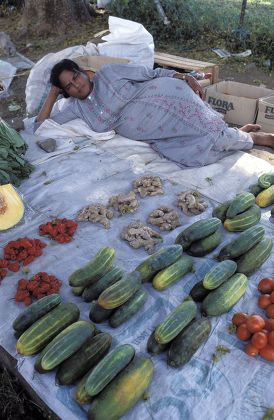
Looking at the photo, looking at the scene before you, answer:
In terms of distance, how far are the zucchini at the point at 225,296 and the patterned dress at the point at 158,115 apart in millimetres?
2191

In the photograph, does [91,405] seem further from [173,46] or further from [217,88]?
[173,46]

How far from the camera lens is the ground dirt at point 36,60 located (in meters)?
2.72

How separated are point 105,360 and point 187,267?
41.5 inches

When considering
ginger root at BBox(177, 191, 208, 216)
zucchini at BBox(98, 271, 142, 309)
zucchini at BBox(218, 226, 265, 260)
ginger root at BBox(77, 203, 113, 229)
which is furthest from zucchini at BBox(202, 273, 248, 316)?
ginger root at BBox(77, 203, 113, 229)

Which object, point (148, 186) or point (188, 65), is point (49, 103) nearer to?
point (148, 186)

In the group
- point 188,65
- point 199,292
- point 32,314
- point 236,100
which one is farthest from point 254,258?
point 188,65

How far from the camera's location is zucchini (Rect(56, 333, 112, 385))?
2.40 meters

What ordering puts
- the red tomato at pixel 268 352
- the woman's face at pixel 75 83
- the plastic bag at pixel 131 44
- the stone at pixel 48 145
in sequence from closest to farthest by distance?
the red tomato at pixel 268 352, the woman's face at pixel 75 83, the stone at pixel 48 145, the plastic bag at pixel 131 44

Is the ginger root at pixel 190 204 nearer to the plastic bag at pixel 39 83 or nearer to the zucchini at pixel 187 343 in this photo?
the zucchini at pixel 187 343

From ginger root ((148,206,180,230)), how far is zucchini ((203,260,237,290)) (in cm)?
93

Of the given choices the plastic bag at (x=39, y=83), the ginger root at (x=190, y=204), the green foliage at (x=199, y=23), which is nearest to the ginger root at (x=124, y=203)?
the ginger root at (x=190, y=204)

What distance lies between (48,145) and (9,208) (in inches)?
58.4

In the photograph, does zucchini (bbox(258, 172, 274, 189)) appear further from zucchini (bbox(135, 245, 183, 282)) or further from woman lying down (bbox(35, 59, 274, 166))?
zucchini (bbox(135, 245, 183, 282))

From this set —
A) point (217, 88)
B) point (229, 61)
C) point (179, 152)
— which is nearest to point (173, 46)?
point (229, 61)
